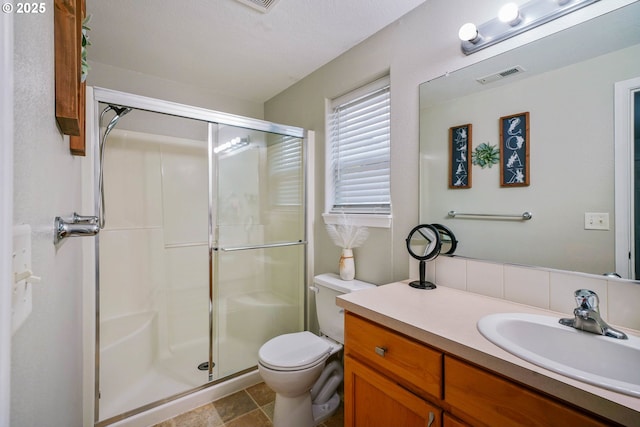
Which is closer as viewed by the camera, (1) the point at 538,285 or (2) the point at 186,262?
(1) the point at 538,285

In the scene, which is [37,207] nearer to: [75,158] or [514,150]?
[75,158]

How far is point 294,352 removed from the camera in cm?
161

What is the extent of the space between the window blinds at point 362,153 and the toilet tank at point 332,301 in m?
0.51

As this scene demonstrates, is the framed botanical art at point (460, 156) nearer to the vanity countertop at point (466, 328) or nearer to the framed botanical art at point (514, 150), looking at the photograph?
the framed botanical art at point (514, 150)

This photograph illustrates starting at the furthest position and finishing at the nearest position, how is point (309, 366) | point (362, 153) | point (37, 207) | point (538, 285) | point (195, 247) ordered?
1. point (195, 247)
2. point (362, 153)
3. point (309, 366)
4. point (538, 285)
5. point (37, 207)

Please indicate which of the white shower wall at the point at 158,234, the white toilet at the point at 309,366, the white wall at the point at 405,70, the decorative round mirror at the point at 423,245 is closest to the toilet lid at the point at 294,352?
the white toilet at the point at 309,366

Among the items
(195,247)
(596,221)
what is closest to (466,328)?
(596,221)

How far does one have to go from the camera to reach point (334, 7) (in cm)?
154

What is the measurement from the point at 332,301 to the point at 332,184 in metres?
0.90

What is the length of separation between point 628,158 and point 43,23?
1628mm

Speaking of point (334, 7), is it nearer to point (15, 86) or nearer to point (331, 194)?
point (331, 194)

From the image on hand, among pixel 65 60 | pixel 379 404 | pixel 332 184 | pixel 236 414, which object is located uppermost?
pixel 65 60

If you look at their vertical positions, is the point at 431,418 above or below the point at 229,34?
below

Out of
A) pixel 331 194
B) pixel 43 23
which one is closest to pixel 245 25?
pixel 331 194
